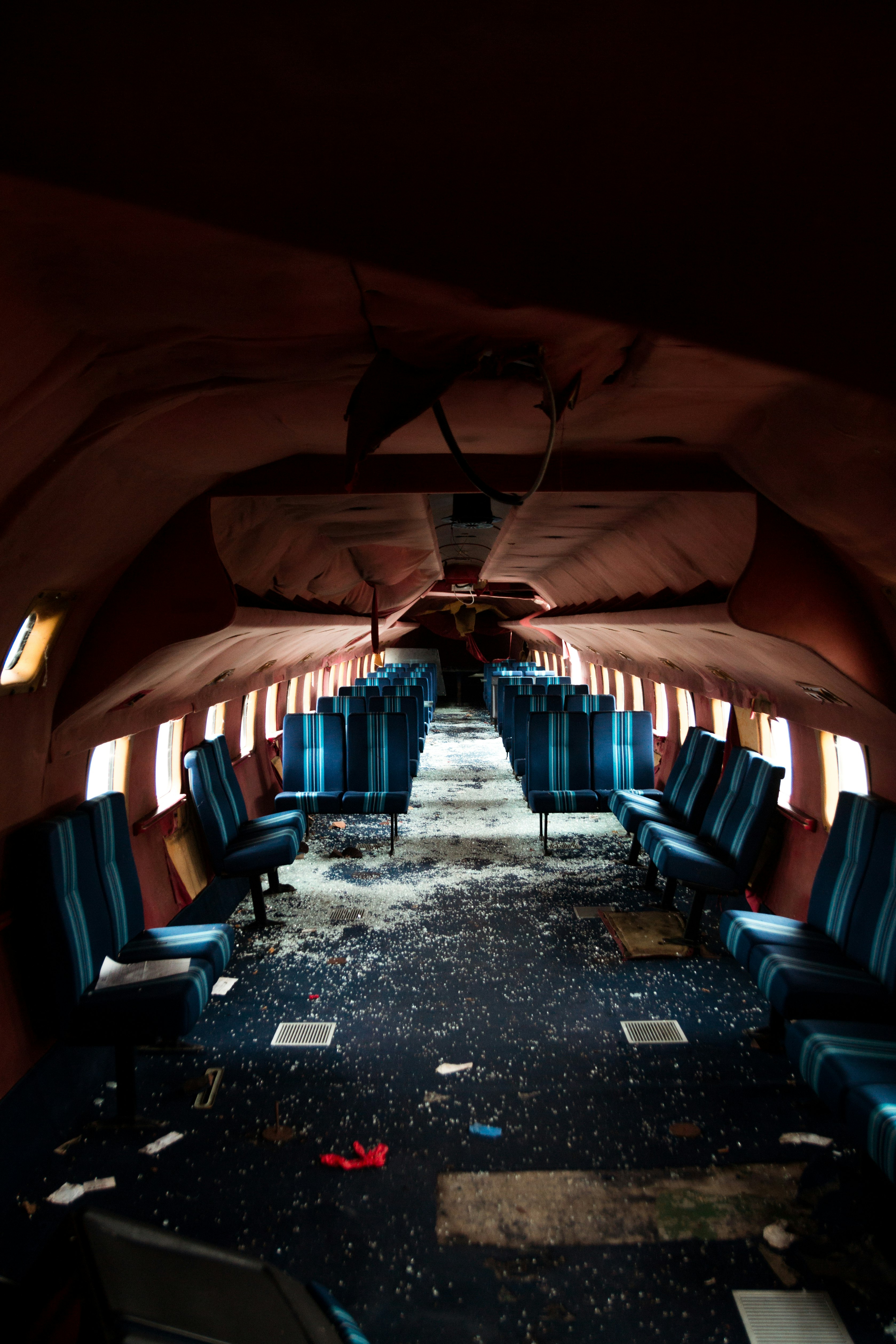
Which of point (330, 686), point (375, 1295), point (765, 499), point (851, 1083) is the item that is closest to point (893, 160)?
point (765, 499)

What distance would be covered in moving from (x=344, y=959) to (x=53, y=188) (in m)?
5.28

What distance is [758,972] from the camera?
4.24 m

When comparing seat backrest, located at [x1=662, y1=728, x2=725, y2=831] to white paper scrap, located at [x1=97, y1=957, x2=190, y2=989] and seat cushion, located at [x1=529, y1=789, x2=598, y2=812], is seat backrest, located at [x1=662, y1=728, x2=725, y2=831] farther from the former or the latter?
white paper scrap, located at [x1=97, y1=957, x2=190, y2=989]

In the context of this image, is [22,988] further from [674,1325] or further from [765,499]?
[765,499]

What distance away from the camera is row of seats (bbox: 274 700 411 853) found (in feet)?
29.2

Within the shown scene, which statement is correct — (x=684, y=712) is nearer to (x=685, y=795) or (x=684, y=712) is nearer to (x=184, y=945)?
(x=685, y=795)

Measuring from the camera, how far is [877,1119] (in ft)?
9.48

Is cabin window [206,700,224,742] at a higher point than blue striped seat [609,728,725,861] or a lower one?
higher

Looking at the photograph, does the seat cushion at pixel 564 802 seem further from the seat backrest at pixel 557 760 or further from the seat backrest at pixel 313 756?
the seat backrest at pixel 313 756

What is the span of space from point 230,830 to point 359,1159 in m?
3.62

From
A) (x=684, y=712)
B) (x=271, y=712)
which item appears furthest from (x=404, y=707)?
(x=684, y=712)

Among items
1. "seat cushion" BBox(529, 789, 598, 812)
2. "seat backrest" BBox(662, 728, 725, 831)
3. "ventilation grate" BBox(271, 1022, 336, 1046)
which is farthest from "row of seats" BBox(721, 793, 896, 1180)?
"seat cushion" BBox(529, 789, 598, 812)

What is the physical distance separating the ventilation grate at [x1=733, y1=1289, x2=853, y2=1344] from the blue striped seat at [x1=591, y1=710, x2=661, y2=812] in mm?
6131

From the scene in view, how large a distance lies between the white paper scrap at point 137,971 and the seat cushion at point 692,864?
3481 mm
